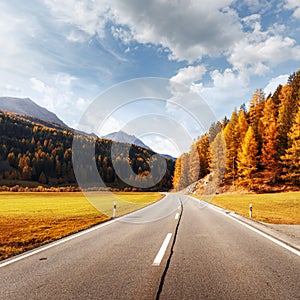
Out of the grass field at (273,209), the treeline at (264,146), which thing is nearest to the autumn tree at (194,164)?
the treeline at (264,146)

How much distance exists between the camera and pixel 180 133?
22016 mm

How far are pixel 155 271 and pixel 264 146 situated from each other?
144ft

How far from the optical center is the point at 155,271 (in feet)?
16.1

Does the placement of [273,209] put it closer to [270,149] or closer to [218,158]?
[270,149]

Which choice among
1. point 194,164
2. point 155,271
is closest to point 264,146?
point 194,164

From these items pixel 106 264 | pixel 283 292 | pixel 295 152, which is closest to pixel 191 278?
pixel 283 292

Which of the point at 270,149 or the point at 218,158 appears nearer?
the point at 270,149

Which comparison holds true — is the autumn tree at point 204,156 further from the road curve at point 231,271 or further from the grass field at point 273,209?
the road curve at point 231,271

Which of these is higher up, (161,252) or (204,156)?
(204,156)

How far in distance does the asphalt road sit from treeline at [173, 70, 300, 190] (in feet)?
108

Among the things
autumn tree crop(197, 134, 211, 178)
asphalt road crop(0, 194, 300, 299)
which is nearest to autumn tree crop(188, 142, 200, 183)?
autumn tree crop(197, 134, 211, 178)

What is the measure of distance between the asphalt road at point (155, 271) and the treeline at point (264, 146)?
3287 cm

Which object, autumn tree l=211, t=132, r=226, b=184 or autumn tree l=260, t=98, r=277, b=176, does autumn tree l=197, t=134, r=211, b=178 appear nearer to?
autumn tree l=211, t=132, r=226, b=184

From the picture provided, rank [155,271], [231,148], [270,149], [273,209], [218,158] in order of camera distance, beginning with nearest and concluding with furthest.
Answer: [155,271]
[273,209]
[270,149]
[231,148]
[218,158]
